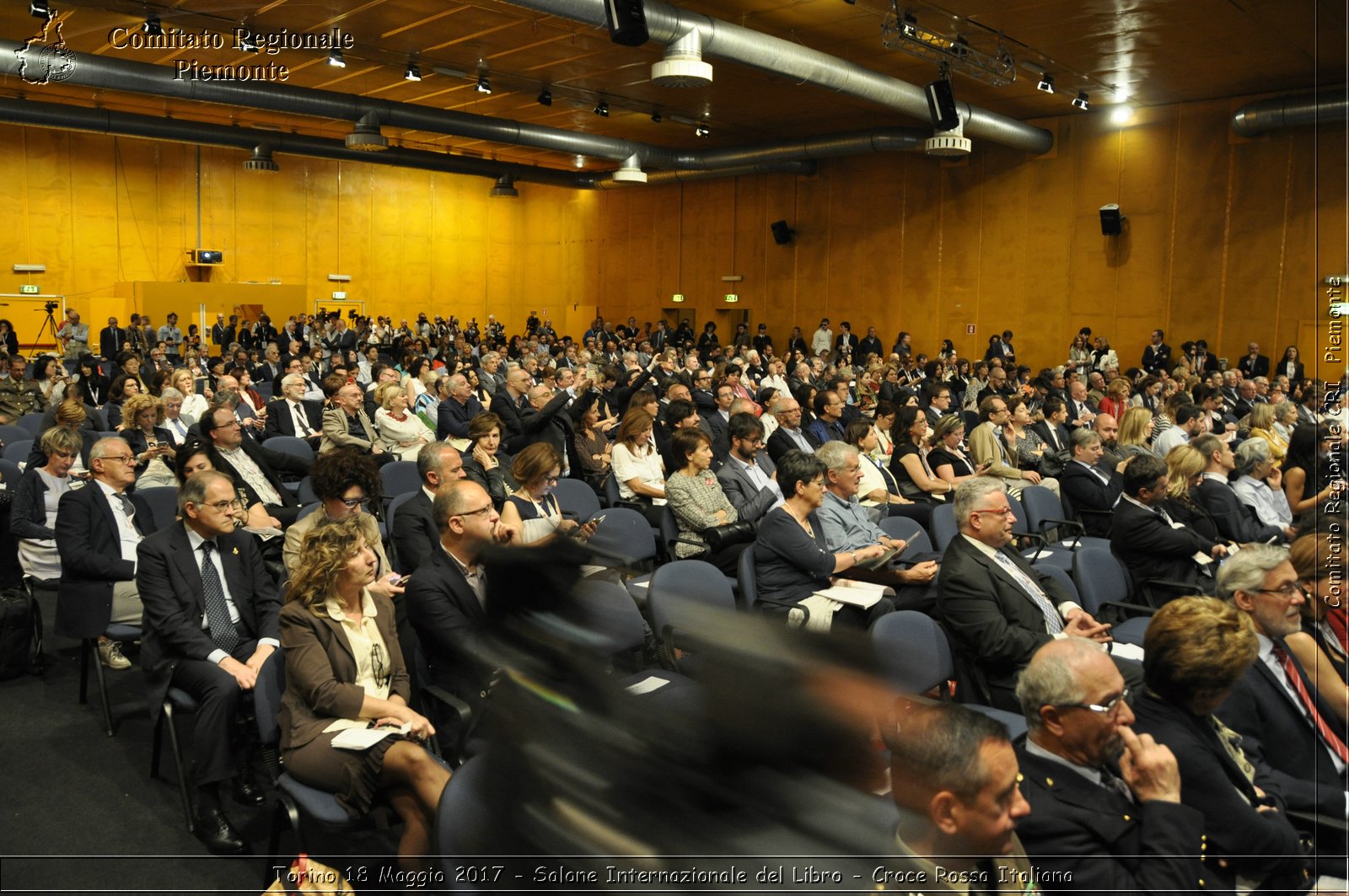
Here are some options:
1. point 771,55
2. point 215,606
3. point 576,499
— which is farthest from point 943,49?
point 215,606

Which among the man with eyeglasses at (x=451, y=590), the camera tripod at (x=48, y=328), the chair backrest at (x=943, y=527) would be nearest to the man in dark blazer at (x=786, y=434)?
the chair backrest at (x=943, y=527)

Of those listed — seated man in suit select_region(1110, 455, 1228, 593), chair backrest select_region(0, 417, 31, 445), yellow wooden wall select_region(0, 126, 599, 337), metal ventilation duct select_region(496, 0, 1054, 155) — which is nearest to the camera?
A: seated man in suit select_region(1110, 455, 1228, 593)

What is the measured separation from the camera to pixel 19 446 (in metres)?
6.55

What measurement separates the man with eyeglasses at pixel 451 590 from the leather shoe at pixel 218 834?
74 centimetres

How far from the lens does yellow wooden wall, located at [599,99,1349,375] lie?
1483 cm

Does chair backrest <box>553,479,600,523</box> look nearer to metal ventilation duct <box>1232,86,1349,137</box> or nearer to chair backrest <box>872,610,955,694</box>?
chair backrest <box>872,610,955,694</box>

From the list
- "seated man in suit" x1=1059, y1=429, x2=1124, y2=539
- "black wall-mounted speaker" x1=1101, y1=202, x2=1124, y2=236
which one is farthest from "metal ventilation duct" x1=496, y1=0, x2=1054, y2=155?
"seated man in suit" x1=1059, y1=429, x2=1124, y2=539

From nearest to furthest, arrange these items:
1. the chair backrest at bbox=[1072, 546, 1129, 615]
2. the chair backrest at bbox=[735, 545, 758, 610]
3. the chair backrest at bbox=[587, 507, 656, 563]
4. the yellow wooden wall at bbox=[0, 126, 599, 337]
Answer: the chair backrest at bbox=[735, 545, 758, 610]
the chair backrest at bbox=[1072, 546, 1129, 615]
the chair backrest at bbox=[587, 507, 656, 563]
the yellow wooden wall at bbox=[0, 126, 599, 337]

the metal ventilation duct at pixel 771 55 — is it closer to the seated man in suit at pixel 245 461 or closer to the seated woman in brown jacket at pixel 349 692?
the seated man in suit at pixel 245 461

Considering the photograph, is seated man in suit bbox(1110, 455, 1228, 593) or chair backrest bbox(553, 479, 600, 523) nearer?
seated man in suit bbox(1110, 455, 1228, 593)

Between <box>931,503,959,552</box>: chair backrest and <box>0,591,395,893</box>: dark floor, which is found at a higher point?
<box>931,503,959,552</box>: chair backrest

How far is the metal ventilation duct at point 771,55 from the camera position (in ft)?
28.9

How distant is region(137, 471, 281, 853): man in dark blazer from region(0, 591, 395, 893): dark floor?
0.38 feet

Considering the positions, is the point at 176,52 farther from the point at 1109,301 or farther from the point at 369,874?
the point at 1109,301
